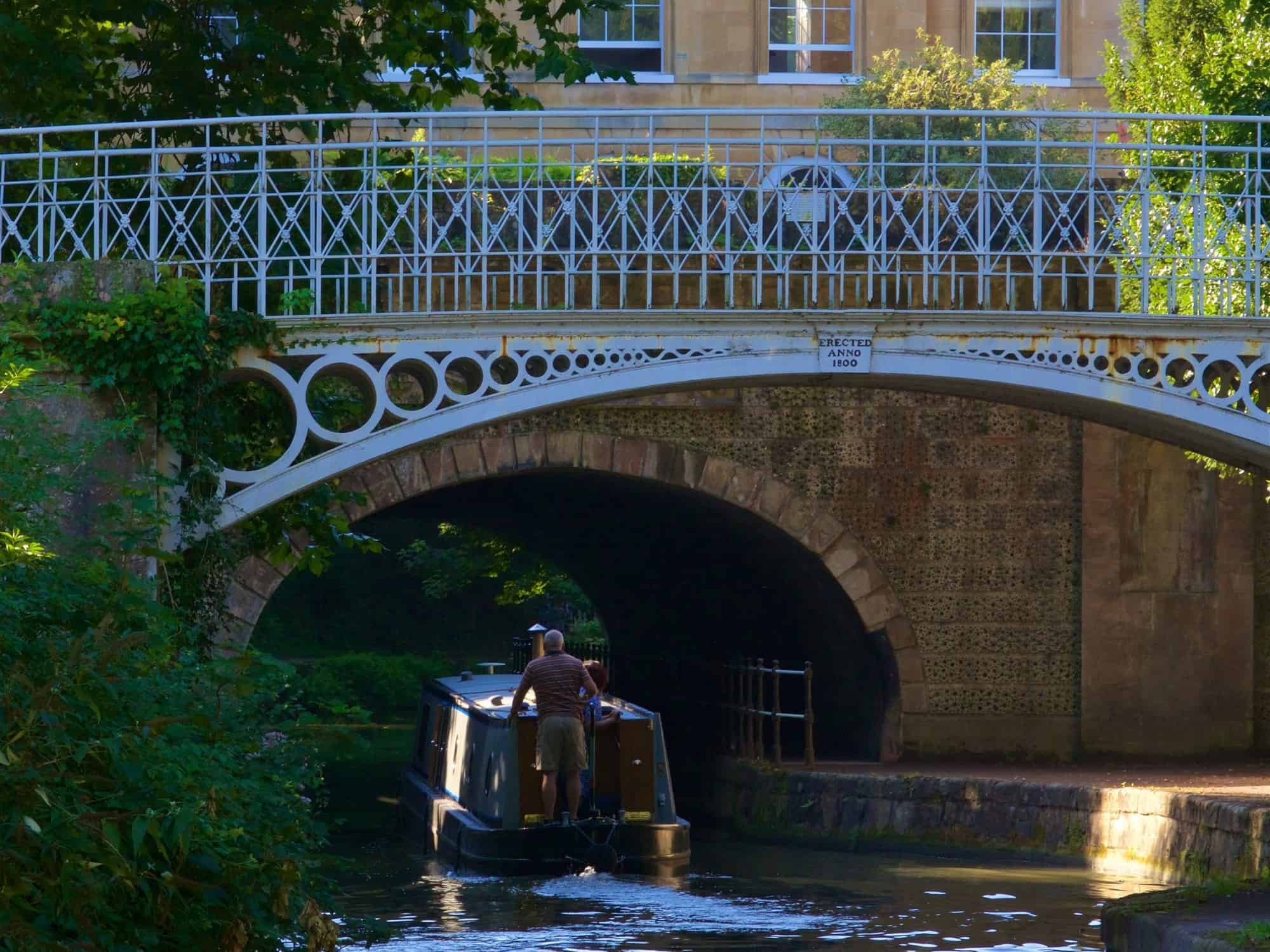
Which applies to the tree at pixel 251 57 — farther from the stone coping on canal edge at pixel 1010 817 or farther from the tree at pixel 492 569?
the tree at pixel 492 569

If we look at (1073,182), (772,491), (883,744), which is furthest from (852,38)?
(883,744)

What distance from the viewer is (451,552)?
95.4ft

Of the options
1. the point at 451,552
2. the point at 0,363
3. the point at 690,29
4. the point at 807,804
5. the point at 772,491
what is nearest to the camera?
the point at 0,363

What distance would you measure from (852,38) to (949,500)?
498 centimetres

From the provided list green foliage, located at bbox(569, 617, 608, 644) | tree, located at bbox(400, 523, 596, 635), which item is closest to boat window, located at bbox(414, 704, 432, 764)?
tree, located at bbox(400, 523, 596, 635)

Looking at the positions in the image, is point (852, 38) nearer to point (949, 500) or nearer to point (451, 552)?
point (949, 500)

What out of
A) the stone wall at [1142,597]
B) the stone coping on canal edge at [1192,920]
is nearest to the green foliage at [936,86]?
the stone wall at [1142,597]

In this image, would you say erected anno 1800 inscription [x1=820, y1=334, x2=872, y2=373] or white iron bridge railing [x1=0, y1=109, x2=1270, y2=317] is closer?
white iron bridge railing [x1=0, y1=109, x2=1270, y2=317]

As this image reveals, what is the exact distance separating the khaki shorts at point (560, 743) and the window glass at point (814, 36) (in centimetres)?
819

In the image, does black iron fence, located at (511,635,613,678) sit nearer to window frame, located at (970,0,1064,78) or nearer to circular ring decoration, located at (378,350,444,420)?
window frame, located at (970,0,1064,78)

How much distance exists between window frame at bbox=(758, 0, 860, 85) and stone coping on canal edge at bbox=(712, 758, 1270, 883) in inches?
250

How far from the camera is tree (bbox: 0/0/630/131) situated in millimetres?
11484

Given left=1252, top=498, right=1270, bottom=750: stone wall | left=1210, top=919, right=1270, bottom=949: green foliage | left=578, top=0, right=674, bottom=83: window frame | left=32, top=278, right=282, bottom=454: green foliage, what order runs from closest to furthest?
left=1210, top=919, right=1270, bottom=949: green foliage < left=32, top=278, right=282, bottom=454: green foliage < left=1252, top=498, right=1270, bottom=750: stone wall < left=578, top=0, right=674, bottom=83: window frame

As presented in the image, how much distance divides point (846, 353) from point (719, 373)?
58cm
